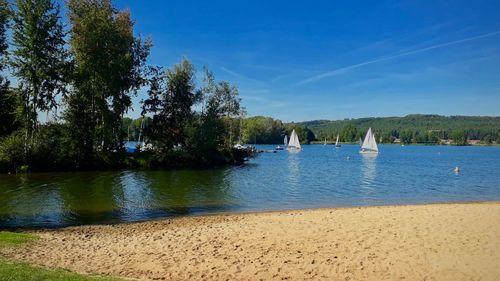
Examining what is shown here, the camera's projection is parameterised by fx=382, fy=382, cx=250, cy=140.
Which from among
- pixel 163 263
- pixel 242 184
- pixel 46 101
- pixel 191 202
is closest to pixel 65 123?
pixel 46 101

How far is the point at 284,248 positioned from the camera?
14812 millimetres

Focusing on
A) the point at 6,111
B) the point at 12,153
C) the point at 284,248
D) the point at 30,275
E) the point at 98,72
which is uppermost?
the point at 98,72

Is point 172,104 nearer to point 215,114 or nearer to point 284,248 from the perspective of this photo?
point 215,114

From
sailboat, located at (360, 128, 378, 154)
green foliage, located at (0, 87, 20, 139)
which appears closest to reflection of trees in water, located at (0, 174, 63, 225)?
green foliage, located at (0, 87, 20, 139)

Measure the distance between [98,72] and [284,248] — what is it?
134 feet

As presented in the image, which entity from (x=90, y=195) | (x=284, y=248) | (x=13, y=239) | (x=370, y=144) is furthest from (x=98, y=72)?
(x=370, y=144)

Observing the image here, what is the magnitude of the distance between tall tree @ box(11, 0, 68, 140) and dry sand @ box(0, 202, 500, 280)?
31.0 m

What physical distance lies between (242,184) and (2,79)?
34.3m

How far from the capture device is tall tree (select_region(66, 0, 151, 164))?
→ 154 feet

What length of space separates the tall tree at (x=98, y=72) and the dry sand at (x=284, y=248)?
3289cm

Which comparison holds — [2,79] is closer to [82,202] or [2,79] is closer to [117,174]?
[117,174]

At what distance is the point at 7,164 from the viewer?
41.9m

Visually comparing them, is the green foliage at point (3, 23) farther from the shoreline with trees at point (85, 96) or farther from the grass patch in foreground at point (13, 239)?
the grass patch in foreground at point (13, 239)

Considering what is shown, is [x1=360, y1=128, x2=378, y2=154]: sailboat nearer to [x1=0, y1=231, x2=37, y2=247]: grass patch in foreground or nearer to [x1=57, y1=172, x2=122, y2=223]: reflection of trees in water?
[x1=57, y1=172, x2=122, y2=223]: reflection of trees in water
